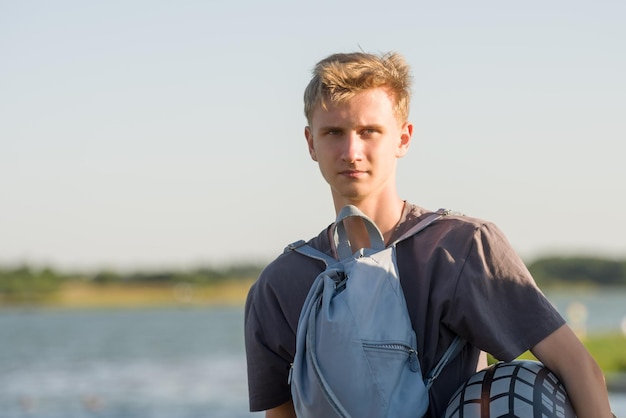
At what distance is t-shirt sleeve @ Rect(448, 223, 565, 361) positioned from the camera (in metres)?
3.52

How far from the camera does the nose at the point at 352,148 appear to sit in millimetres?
3703

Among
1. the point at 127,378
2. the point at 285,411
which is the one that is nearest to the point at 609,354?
the point at 285,411

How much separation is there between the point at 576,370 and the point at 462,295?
0.40 m

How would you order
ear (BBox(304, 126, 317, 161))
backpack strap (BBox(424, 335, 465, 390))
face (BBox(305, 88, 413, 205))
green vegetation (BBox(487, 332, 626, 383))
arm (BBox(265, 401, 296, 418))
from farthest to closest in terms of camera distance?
green vegetation (BBox(487, 332, 626, 383)) → arm (BBox(265, 401, 296, 418)) → ear (BBox(304, 126, 317, 161)) → face (BBox(305, 88, 413, 205)) → backpack strap (BBox(424, 335, 465, 390))

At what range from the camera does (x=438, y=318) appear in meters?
3.61

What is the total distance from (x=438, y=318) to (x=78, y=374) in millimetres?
42411

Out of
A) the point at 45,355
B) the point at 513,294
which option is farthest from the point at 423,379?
the point at 45,355

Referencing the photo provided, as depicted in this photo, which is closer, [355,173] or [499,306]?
[499,306]

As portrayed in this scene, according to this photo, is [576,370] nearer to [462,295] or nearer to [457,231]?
[462,295]

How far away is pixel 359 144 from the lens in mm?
3719

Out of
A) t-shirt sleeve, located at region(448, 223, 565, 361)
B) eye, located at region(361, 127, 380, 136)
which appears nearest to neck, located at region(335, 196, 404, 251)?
eye, located at region(361, 127, 380, 136)

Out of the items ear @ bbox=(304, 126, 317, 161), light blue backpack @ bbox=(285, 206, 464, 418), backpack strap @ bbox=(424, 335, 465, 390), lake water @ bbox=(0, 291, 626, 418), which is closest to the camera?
light blue backpack @ bbox=(285, 206, 464, 418)

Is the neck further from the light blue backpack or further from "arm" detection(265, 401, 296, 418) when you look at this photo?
"arm" detection(265, 401, 296, 418)

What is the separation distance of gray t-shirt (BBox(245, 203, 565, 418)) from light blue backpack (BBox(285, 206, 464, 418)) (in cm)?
9
